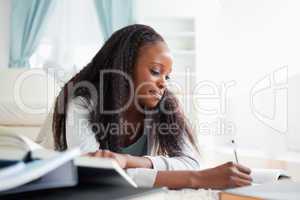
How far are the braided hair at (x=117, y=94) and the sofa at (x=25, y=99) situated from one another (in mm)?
895

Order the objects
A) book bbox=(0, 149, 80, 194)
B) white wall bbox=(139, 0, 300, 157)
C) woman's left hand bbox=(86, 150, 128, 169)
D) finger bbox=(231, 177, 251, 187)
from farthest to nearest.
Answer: white wall bbox=(139, 0, 300, 157) < woman's left hand bbox=(86, 150, 128, 169) < finger bbox=(231, 177, 251, 187) < book bbox=(0, 149, 80, 194)

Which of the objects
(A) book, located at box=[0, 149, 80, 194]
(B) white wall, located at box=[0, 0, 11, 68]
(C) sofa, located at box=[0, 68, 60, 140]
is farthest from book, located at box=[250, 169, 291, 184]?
(B) white wall, located at box=[0, 0, 11, 68]

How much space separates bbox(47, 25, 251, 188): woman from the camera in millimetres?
1328

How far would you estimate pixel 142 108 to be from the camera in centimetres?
143

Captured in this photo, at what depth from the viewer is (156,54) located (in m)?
1.35

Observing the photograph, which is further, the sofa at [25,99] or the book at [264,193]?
the sofa at [25,99]

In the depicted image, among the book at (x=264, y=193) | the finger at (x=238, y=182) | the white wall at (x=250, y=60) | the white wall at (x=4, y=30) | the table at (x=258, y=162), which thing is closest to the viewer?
the book at (x=264, y=193)

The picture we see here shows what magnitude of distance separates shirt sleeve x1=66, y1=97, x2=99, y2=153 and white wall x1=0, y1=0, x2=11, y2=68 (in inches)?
131

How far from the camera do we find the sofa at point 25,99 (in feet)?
7.66

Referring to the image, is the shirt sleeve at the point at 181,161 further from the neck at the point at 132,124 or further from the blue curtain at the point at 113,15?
the blue curtain at the point at 113,15

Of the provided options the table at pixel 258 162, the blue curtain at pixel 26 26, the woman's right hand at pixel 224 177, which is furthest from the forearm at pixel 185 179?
the blue curtain at pixel 26 26

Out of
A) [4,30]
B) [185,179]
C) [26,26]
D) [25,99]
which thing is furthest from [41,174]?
[4,30]

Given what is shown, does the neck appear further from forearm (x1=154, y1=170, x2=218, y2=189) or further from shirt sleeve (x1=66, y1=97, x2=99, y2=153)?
forearm (x1=154, y1=170, x2=218, y2=189)

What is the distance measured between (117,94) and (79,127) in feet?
0.60
